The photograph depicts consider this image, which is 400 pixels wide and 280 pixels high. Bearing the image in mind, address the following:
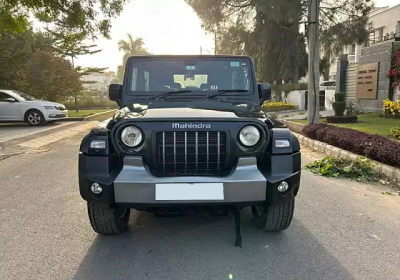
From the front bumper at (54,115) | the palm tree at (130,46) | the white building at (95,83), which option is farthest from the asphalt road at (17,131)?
the palm tree at (130,46)

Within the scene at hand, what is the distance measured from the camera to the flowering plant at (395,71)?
12.4 metres

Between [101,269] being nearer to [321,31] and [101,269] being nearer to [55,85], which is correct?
[55,85]

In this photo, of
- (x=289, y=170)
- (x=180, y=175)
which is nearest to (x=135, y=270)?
(x=180, y=175)

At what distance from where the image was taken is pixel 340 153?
267 inches

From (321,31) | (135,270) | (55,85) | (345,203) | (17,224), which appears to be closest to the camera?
(135,270)

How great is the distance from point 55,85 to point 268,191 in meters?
17.9

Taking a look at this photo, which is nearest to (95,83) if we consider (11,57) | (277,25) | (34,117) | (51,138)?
(11,57)

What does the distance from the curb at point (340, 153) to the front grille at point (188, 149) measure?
361 centimetres

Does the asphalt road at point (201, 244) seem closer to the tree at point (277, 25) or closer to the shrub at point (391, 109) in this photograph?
the shrub at point (391, 109)

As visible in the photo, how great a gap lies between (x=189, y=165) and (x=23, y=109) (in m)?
12.4

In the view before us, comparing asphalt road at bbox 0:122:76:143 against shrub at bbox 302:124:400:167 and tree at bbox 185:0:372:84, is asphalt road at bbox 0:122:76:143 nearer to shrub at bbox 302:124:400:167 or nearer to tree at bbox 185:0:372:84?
shrub at bbox 302:124:400:167

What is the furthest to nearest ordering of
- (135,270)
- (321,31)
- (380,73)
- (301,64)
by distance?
(301,64) < (321,31) < (380,73) < (135,270)

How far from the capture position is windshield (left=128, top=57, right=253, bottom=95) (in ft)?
12.9

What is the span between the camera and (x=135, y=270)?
267 centimetres
